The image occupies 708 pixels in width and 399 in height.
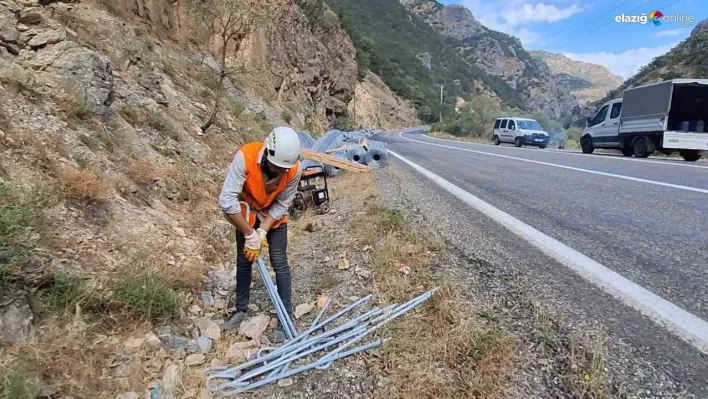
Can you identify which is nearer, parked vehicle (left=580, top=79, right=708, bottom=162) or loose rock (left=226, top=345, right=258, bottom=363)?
loose rock (left=226, top=345, right=258, bottom=363)

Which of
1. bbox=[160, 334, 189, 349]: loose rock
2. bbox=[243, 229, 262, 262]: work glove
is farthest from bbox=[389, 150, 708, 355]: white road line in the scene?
bbox=[160, 334, 189, 349]: loose rock

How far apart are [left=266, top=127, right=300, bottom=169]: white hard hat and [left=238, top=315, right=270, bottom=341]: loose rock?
1.19 metres

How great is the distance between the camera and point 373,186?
732 cm

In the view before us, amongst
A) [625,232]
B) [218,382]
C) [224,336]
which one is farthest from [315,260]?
[625,232]

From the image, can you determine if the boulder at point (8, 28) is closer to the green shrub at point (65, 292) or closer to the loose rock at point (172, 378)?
the green shrub at point (65, 292)

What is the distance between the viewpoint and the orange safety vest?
2748 millimetres

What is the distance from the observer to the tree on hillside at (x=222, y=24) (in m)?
9.05

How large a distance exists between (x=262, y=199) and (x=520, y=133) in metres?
22.0

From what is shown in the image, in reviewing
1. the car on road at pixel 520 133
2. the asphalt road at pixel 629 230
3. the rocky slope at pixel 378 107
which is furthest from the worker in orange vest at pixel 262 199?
the rocky slope at pixel 378 107

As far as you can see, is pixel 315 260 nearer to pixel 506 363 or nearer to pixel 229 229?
pixel 229 229

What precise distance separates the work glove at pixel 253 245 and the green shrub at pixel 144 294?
0.66 m

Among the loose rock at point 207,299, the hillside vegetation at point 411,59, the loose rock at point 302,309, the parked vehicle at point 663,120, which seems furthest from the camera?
the hillside vegetation at point 411,59

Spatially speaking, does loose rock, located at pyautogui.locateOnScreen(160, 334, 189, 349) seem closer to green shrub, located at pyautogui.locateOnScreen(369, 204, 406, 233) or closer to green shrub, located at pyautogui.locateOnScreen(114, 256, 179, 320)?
green shrub, located at pyautogui.locateOnScreen(114, 256, 179, 320)

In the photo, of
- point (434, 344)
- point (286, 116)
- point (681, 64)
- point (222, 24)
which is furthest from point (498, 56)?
point (434, 344)
